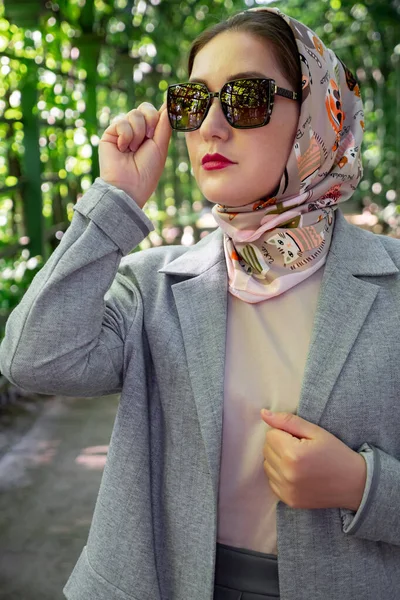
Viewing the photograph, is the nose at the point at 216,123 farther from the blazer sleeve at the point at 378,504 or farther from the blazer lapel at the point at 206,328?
the blazer sleeve at the point at 378,504

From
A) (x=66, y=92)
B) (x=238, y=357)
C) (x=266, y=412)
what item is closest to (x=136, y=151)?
(x=238, y=357)

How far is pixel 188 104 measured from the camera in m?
1.34

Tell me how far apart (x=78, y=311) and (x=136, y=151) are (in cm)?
37

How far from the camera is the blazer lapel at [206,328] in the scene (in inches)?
49.1

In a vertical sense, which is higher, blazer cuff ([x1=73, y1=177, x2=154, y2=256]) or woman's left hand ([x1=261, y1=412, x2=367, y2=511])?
blazer cuff ([x1=73, y1=177, x2=154, y2=256])

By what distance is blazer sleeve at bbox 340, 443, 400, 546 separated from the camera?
1199 millimetres

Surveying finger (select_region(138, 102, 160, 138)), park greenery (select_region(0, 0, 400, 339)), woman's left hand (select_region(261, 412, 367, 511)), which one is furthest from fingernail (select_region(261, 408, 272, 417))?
park greenery (select_region(0, 0, 400, 339))

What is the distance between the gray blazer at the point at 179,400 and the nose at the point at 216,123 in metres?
0.20

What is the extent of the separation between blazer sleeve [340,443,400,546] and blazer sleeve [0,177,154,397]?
1.58ft

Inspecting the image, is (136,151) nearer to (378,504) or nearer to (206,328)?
(206,328)

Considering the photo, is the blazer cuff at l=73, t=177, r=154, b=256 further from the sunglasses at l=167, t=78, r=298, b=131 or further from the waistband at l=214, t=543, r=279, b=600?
the waistband at l=214, t=543, r=279, b=600

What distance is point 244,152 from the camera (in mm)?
1294

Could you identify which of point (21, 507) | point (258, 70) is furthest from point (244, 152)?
point (21, 507)

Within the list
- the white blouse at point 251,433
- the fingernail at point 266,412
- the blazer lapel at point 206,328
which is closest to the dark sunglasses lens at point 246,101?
the blazer lapel at point 206,328
